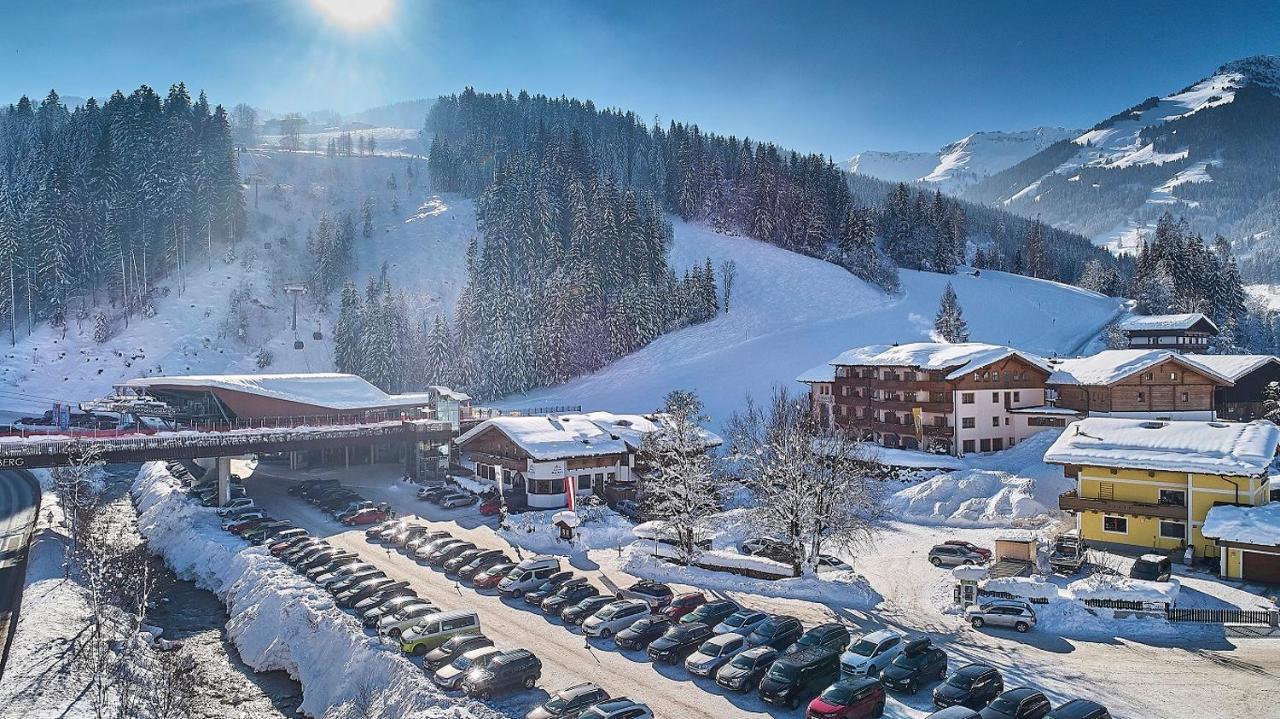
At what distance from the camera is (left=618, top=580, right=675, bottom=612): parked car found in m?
33.1

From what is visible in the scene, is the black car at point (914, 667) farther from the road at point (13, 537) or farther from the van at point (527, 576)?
the road at point (13, 537)

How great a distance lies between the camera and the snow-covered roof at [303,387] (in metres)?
69.2

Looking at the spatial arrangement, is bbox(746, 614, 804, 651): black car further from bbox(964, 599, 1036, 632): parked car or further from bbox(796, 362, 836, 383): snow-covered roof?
bbox(796, 362, 836, 383): snow-covered roof

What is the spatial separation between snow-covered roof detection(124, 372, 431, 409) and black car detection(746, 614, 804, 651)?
174ft

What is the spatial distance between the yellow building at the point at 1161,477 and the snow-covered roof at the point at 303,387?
58.4m

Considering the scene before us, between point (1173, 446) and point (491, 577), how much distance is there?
121 ft

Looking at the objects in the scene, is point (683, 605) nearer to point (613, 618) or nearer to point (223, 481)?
point (613, 618)

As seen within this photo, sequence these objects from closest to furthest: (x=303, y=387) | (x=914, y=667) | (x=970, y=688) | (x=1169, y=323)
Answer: (x=970, y=688)
(x=914, y=667)
(x=303, y=387)
(x=1169, y=323)

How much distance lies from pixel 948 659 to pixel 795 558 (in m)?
10.6

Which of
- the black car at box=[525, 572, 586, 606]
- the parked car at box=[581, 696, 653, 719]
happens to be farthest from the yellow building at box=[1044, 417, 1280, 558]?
the parked car at box=[581, 696, 653, 719]

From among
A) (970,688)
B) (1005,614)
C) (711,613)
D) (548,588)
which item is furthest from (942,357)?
(970,688)

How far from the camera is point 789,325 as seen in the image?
109m

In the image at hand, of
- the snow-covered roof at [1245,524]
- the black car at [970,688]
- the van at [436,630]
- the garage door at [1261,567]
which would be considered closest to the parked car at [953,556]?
the snow-covered roof at [1245,524]

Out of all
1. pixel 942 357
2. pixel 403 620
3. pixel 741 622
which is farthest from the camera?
pixel 942 357
